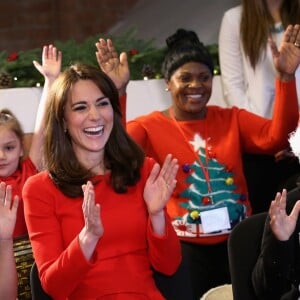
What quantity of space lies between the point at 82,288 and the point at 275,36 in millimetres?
1620

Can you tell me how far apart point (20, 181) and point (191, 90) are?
2.46 feet

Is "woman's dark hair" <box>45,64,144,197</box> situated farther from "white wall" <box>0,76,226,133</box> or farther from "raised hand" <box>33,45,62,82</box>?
"white wall" <box>0,76,226,133</box>

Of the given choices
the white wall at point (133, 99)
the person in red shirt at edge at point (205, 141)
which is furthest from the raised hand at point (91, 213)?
the white wall at point (133, 99)

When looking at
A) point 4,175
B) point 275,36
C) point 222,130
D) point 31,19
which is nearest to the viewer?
point 4,175

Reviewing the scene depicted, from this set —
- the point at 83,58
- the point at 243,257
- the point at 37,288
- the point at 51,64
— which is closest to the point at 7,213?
the point at 37,288

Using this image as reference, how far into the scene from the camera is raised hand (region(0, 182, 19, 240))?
5.95 feet

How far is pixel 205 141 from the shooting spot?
8.73ft

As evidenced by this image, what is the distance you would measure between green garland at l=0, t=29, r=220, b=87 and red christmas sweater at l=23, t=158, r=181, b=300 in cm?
108

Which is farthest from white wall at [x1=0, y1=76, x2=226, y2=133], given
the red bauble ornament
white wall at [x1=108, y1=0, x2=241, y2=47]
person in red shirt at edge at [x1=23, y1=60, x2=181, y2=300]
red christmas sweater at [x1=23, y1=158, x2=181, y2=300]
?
red christmas sweater at [x1=23, y1=158, x2=181, y2=300]

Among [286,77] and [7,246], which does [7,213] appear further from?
[286,77]

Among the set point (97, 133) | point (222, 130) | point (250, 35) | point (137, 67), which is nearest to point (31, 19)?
point (137, 67)

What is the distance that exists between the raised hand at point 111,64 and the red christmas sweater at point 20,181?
0.44 m

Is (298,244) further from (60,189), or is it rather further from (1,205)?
(1,205)

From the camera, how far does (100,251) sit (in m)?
1.89
